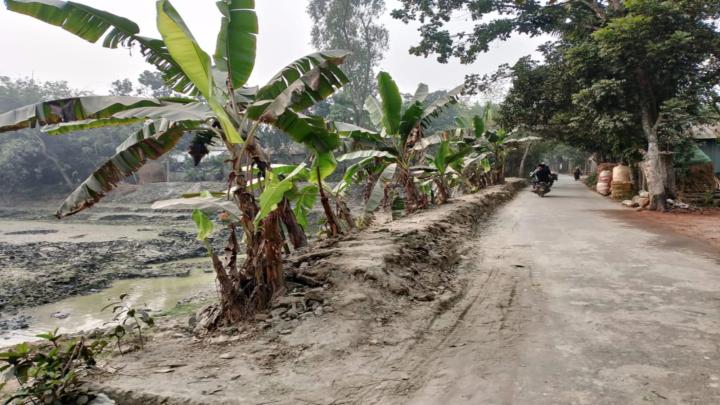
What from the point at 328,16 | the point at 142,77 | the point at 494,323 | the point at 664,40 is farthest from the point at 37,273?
the point at 142,77

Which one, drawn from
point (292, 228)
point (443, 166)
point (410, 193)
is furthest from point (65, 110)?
point (443, 166)

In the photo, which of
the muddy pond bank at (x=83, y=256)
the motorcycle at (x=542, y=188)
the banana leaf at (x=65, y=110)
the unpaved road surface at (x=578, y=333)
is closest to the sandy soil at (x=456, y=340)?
the unpaved road surface at (x=578, y=333)

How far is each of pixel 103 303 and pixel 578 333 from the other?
9443 millimetres

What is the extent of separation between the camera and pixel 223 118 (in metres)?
3.62

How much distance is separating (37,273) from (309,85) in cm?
1196

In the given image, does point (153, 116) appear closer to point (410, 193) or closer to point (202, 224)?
point (202, 224)

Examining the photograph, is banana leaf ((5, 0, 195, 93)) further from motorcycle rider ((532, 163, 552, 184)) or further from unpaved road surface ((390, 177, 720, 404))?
motorcycle rider ((532, 163, 552, 184))

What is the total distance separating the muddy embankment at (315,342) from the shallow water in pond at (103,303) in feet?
15.2

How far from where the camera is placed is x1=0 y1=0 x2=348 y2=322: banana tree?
12.6 ft

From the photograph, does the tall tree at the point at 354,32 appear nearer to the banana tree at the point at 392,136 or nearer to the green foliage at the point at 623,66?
the green foliage at the point at 623,66

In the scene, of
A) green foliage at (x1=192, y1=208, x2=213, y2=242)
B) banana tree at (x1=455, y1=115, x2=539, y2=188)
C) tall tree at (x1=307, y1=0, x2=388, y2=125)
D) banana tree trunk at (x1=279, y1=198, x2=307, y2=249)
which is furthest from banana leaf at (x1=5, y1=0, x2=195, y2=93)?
tall tree at (x1=307, y1=0, x2=388, y2=125)

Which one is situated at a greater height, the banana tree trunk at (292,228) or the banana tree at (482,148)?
the banana tree at (482,148)

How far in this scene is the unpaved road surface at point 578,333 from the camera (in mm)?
2820

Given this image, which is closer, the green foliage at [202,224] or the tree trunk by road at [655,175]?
the green foliage at [202,224]
